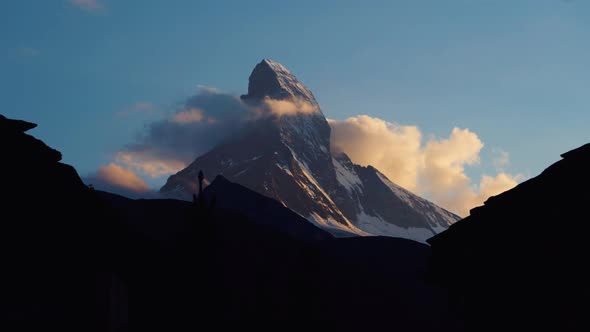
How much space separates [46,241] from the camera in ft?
52.1

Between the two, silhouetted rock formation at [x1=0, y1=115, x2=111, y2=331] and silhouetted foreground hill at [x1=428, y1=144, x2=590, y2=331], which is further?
silhouetted foreground hill at [x1=428, y1=144, x2=590, y2=331]

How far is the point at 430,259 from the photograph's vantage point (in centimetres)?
→ 2088

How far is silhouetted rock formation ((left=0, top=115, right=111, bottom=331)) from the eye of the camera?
15375 mm

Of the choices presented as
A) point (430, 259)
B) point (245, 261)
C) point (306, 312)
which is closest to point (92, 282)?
point (430, 259)

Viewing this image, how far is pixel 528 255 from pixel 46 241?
963 cm

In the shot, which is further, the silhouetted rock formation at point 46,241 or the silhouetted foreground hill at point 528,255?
the silhouetted foreground hill at point 528,255

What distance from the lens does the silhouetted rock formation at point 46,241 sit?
50.4 feet

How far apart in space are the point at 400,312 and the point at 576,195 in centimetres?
16100

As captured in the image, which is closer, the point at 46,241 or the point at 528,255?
the point at 46,241

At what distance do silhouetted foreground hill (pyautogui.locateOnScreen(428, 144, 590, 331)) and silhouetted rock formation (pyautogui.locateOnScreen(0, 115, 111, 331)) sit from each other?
7.93 m

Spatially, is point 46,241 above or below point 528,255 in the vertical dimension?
above

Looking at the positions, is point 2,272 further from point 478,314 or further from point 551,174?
point 551,174

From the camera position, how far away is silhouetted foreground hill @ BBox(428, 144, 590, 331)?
17344 millimetres

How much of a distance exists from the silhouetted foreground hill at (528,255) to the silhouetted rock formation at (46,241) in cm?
793
